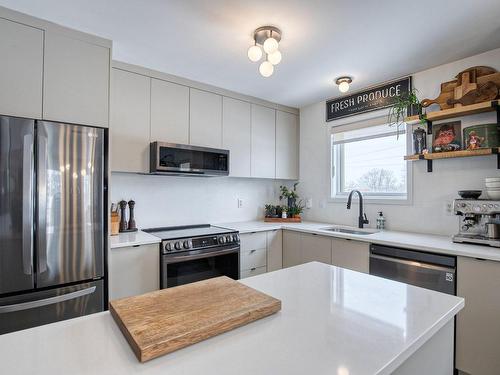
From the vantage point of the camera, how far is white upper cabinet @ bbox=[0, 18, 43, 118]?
5.65ft

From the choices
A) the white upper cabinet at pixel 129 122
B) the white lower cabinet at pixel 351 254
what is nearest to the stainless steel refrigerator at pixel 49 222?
the white upper cabinet at pixel 129 122

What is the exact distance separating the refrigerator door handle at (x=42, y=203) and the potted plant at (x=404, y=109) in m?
2.89

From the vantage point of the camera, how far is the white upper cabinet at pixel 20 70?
5.65 ft

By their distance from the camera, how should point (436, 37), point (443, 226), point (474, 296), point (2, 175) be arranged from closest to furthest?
point (2, 175), point (474, 296), point (436, 37), point (443, 226)

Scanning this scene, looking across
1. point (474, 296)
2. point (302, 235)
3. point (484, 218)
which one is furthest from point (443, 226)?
point (302, 235)

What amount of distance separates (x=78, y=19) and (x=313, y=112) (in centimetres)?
269

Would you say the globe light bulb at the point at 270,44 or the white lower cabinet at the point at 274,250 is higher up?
the globe light bulb at the point at 270,44

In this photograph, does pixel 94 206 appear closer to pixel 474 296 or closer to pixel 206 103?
pixel 206 103

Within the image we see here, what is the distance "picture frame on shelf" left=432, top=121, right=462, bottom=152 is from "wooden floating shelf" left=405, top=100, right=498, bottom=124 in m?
0.08

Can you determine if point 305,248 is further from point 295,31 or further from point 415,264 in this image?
point 295,31

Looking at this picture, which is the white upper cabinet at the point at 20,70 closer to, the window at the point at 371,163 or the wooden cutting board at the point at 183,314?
the wooden cutting board at the point at 183,314

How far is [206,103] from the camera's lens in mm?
2986

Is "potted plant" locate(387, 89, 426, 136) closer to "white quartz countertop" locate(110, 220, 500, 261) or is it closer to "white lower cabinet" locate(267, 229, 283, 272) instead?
"white quartz countertop" locate(110, 220, 500, 261)

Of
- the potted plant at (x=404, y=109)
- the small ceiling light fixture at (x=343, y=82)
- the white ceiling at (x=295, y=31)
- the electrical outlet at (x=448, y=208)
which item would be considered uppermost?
the white ceiling at (x=295, y=31)
